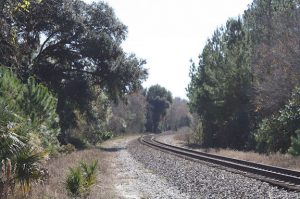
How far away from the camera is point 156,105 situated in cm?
13088

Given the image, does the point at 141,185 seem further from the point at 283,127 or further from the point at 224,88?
the point at 224,88

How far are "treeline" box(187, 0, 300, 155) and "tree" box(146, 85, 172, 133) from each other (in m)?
73.0

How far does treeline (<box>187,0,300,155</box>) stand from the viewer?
31.2 metres

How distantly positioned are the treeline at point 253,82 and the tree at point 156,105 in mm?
72976

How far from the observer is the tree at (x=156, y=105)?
12962 cm

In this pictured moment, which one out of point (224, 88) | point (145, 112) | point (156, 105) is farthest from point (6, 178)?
point (156, 105)

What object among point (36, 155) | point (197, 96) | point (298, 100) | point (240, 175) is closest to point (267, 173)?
point (240, 175)

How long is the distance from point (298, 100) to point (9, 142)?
22736 millimetres

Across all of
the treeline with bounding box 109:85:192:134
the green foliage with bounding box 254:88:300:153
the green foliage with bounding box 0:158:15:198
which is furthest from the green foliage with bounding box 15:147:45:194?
the treeline with bounding box 109:85:192:134

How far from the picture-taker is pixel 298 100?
28938 mm

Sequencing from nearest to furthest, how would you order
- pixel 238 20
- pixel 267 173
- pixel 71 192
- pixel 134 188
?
1. pixel 71 192
2. pixel 134 188
3. pixel 267 173
4. pixel 238 20

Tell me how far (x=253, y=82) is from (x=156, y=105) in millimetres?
91788

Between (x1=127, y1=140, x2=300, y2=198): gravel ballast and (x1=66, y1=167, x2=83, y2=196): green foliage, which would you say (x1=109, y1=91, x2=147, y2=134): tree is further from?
(x1=66, y1=167, x2=83, y2=196): green foliage

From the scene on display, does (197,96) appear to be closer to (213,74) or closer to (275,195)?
(213,74)
